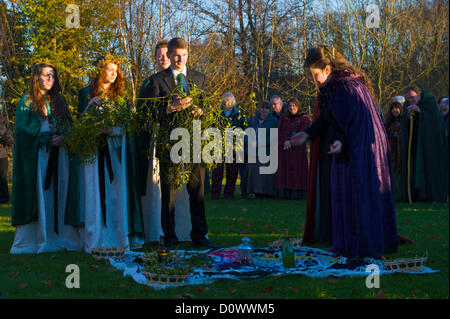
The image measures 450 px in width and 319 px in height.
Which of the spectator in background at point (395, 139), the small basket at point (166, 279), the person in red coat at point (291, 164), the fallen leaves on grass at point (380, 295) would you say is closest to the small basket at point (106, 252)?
the small basket at point (166, 279)

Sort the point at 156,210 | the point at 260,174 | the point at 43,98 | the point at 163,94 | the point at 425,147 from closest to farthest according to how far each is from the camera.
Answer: the point at 163,94 → the point at 43,98 → the point at 156,210 → the point at 425,147 → the point at 260,174

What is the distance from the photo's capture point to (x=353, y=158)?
5.63 meters

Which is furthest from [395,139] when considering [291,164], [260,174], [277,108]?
[260,174]

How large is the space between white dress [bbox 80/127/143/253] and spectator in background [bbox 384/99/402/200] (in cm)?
745

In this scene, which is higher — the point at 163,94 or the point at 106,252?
the point at 163,94

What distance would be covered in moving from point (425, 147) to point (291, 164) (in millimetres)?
3019

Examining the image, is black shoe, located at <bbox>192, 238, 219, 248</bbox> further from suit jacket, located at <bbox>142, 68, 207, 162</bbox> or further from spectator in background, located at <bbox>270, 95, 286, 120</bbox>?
spectator in background, located at <bbox>270, 95, 286, 120</bbox>

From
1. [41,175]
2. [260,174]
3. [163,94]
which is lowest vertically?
[260,174]

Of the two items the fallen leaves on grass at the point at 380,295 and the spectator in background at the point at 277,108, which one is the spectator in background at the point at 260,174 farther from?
the fallen leaves on grass at the point at 380,295

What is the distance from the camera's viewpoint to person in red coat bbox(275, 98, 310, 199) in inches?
508

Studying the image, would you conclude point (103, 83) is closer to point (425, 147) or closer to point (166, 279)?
point (166, 279)

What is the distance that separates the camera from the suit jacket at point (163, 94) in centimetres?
594

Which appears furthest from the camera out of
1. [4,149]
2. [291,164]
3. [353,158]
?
[4,149]

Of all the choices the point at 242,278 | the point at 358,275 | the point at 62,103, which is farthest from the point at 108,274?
the point at 62,103
